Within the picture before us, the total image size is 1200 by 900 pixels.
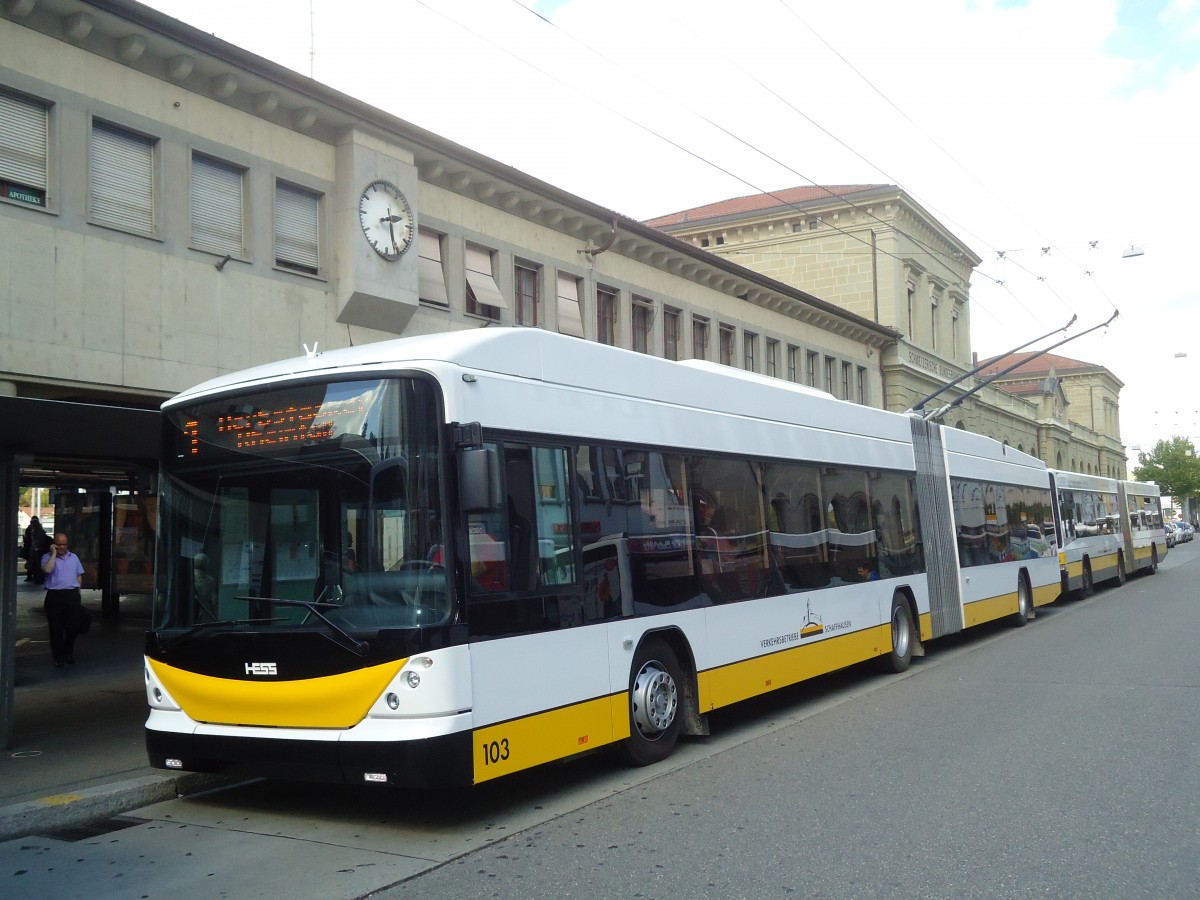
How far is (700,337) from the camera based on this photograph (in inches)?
1114

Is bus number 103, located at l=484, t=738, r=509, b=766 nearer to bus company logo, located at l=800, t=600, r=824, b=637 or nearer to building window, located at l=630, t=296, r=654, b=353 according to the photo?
bus company logo, located at l=800, t=600, r=824, b=637

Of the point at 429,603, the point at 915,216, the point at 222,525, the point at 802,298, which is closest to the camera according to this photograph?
the point at 429,603

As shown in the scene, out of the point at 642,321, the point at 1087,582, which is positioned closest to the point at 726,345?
the point at 642,321

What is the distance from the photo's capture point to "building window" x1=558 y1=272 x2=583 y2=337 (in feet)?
72.2

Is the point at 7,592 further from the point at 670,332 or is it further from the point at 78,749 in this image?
the point at 670,332

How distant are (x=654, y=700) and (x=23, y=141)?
8740mm

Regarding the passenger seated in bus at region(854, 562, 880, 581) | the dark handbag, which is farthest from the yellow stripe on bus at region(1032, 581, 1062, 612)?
the dark handbag

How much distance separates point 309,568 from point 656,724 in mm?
3132

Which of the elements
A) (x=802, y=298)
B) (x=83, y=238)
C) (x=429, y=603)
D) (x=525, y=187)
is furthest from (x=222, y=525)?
(x=802, y=298)

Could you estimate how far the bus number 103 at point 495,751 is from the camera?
22.8 feet

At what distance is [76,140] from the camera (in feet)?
41.1

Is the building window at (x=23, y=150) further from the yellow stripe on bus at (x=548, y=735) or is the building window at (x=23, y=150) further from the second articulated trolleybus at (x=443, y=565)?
the yellow stripe on bus at (x=548, y=735)

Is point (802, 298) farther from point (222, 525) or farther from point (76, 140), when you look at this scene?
point (222, 525)

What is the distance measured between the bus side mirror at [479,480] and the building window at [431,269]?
11339mm
